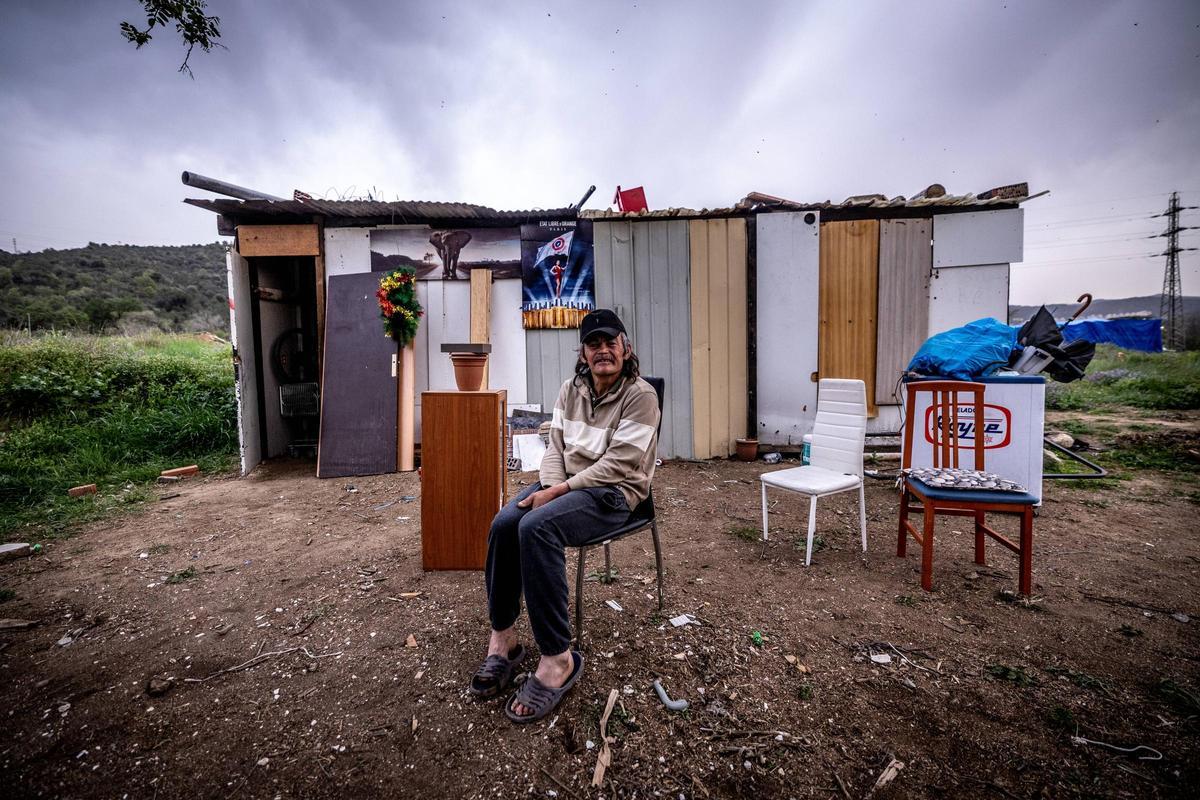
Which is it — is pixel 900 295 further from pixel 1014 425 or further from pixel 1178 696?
pixel 1178 696

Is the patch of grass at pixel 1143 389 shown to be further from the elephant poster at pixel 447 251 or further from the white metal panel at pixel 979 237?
the elephant poster at pixel 447 251

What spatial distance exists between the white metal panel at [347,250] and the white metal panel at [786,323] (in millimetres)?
5119

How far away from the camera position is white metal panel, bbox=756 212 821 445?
6.15 m

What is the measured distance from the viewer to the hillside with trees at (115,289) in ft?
62.7

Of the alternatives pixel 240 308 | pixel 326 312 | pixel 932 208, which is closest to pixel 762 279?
pixel 932 208

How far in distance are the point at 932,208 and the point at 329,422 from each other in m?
7.91

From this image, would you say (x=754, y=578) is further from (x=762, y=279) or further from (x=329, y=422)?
(x=329, y=422)

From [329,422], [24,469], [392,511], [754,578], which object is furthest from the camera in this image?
[329,422]

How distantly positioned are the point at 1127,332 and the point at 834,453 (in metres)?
28.7

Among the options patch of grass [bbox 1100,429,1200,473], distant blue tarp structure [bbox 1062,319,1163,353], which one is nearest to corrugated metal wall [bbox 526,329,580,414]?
patch of grass [bbox 1100,429,1200,473]

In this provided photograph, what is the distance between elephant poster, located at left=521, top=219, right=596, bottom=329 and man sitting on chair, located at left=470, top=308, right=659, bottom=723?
12.7 ft

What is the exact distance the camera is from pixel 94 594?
2.97 meters

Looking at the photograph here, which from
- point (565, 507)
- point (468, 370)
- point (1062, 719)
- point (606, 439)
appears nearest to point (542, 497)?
point (565, 507)

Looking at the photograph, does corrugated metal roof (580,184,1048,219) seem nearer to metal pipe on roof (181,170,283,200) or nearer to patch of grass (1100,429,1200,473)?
patch of grass (1100,429,1200,473)
